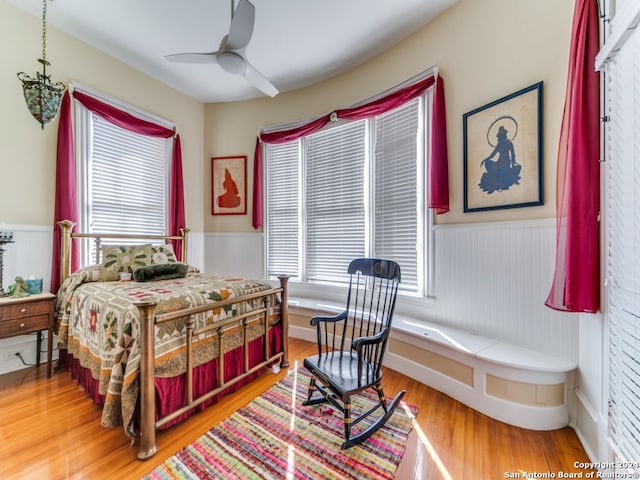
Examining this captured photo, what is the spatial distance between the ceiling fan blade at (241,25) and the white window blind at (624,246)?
79.9 inches

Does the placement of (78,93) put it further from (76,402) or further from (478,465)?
(478,465)

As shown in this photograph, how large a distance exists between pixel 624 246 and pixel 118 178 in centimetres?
435

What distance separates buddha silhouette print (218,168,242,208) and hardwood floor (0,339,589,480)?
2.76 metres

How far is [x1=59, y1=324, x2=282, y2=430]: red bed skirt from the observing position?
1.71 meters

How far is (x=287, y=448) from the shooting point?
1.61 meters

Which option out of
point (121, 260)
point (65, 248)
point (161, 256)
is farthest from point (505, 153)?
point (65, 248)

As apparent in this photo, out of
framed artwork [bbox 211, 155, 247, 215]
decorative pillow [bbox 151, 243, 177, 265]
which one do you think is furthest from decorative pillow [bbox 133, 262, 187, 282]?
framed artwork [bbox 211, 155, 247, 215]

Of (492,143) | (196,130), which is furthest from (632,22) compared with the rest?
(196,130)

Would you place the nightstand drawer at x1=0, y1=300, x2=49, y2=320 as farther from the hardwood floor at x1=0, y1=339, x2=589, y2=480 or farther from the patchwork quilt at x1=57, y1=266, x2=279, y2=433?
the hardwood floor at x1=0, y1=339, x2=589, y2=480

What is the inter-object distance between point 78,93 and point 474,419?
451cm

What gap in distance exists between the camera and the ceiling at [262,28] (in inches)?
98.5

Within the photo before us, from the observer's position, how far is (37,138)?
266cm

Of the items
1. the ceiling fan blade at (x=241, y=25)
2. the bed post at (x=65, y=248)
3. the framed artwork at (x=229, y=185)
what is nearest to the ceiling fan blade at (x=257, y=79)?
the ceiling fan blade at (x=241, y=25)

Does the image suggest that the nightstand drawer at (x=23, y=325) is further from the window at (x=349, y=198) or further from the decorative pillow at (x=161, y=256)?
the window at (x=349, y=198)
